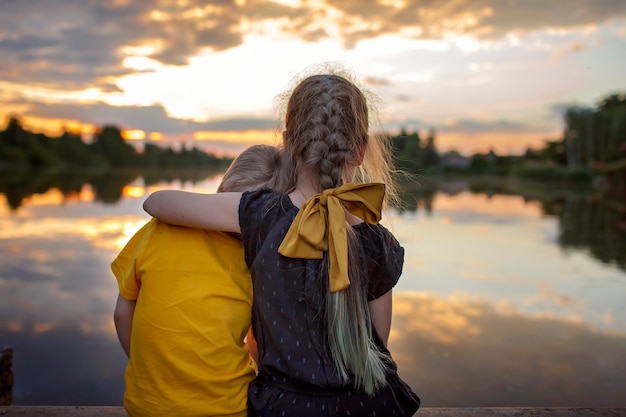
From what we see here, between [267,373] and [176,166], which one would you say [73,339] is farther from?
[176,166]

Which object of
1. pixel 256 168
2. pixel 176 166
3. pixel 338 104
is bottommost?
pixel 176 166

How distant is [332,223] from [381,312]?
0.33 metres

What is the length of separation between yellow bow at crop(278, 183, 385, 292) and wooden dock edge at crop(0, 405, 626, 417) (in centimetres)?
79

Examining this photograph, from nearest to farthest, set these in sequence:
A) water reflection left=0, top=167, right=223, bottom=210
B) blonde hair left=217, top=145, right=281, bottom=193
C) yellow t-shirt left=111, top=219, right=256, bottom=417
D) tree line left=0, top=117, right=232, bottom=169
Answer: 1. yellow t-shirt left=111, top=219, right=256, bottom=417
2. blonde hair left=217, top=145, right=281, bottom=193
3. water reflection left=0, top=167, right=223, bottom=210
4. tree line left=0, top=117, right=232, bottom=169

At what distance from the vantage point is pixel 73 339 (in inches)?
147

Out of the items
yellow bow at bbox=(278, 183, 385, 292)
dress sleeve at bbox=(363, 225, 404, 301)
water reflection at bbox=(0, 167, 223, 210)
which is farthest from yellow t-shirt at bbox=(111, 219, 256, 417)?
water reflection at bbox=(0, 167, 223, 210)

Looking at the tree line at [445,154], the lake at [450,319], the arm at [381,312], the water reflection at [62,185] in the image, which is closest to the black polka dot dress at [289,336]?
the arm at [381,312]

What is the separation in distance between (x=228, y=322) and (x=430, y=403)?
215 cm

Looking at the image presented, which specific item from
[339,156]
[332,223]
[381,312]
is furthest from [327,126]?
[381,312]

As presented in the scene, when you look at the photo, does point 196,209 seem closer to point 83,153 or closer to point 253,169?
point 253,169

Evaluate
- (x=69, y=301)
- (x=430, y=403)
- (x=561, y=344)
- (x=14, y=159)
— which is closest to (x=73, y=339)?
(x=69, y=301)

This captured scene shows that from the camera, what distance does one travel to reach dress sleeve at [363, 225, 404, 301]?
1.36 metres

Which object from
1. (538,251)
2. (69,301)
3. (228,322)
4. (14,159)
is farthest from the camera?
(14,159)

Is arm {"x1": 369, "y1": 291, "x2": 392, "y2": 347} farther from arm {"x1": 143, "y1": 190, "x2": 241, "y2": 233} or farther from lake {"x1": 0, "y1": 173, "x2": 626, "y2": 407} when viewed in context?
arm {"x1": 143, "y1": 190, "x2": 241, "y2": 233}
